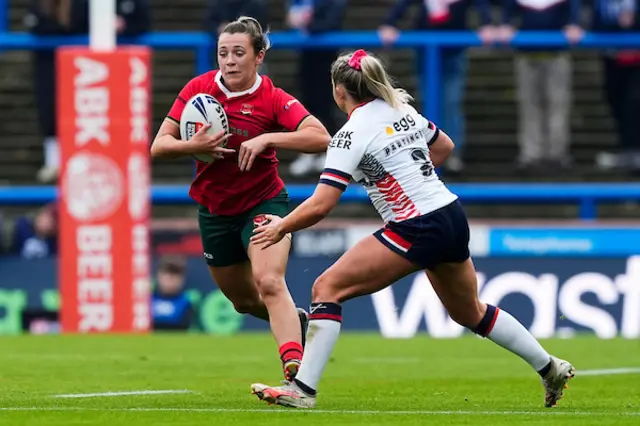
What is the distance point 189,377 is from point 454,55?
9317 mm

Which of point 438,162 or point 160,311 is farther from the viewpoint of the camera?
point 160,311

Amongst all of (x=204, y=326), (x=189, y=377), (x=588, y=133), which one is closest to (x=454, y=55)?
(x=588, y=133)

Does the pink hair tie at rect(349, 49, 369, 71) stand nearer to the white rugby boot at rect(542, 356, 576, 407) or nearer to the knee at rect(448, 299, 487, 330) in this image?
the knee at rect(448, 299, 487, 330)

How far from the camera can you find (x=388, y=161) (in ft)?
27.7

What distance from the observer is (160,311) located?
1830cm

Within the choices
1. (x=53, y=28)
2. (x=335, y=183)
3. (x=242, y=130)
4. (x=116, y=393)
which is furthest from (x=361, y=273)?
(x=53, y=28)

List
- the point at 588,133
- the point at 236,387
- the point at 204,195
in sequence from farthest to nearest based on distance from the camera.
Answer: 1. the point at 588,133
2. the point at 236,387
3. the point at 204,195

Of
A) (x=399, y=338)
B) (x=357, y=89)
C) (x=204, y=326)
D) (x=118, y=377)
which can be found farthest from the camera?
(x=204, y=326)

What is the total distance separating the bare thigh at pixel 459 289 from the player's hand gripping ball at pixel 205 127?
1.54m

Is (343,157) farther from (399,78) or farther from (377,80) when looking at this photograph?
(399,78)

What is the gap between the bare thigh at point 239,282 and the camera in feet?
32.7

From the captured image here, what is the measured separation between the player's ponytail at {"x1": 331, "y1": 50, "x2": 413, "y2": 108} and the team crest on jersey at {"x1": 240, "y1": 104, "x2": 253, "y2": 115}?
1.14 metres

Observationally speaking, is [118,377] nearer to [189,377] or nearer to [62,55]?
[189,377]

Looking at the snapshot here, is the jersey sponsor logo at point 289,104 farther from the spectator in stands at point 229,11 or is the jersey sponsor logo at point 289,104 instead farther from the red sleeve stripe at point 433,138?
the spectator in stands at point 229,11
